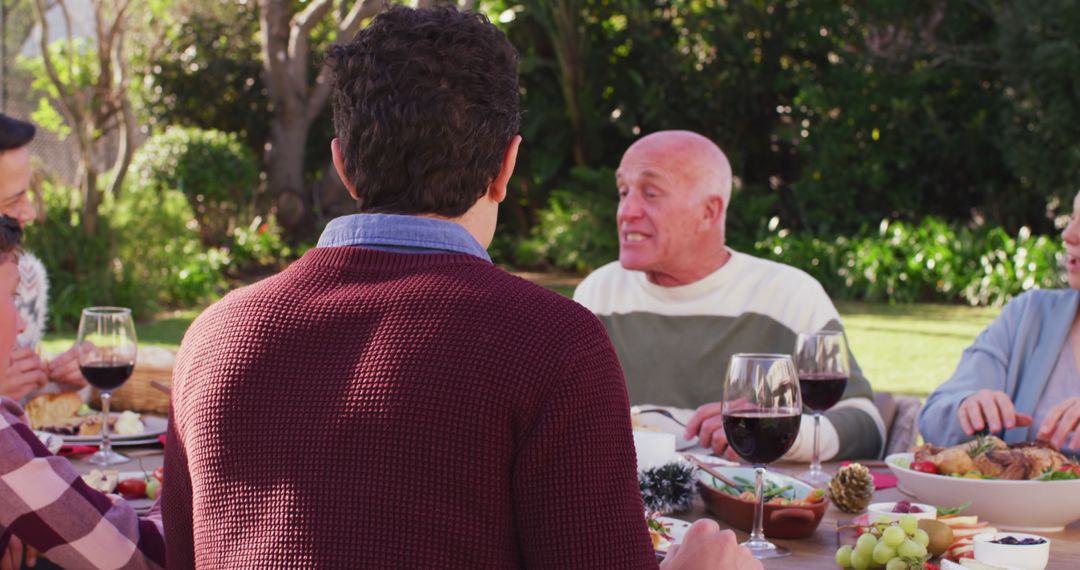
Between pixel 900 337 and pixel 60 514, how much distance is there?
30.9 ft

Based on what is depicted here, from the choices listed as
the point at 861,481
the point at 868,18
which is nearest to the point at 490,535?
the point at 861,481

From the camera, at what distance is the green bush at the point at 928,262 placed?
12547mm

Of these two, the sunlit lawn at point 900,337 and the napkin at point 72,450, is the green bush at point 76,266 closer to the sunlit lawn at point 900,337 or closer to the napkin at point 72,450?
the sunlit lawn at point 900,337

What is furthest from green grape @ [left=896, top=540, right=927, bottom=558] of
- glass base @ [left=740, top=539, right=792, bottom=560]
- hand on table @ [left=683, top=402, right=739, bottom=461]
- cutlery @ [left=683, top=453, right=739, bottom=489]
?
hand on table @ [left=683, top=402, right=739, bottom=461]

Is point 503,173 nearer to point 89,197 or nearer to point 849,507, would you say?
point 849,507

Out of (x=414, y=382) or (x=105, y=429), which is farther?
(x=105, y=429)

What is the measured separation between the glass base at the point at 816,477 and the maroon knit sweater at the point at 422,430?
1311mm

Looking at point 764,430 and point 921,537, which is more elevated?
point 764,430

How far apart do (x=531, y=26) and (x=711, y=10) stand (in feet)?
7.69

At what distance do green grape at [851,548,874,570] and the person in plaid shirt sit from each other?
1.08m

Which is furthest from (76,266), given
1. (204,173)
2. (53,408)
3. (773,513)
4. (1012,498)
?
(1012,498)

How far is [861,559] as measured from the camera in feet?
6.49

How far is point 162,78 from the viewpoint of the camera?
16.0 metres

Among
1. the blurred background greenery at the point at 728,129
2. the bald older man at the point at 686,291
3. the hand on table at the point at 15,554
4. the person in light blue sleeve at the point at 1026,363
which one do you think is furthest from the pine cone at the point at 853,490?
the blurred background greenery at the point at 728,129
